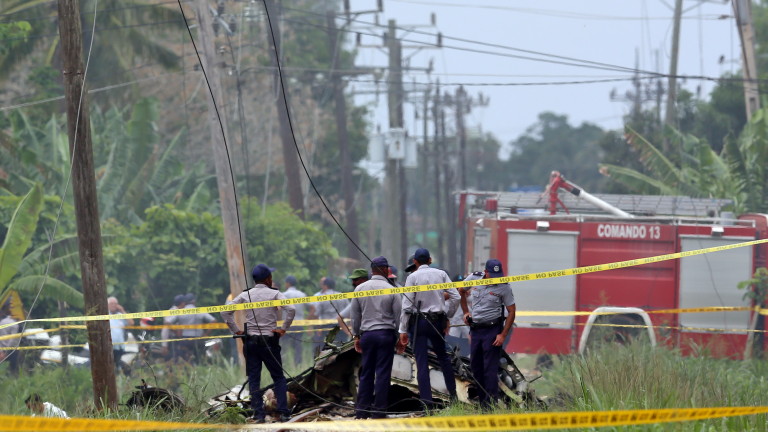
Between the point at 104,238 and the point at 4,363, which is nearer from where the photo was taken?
the point at 4,363

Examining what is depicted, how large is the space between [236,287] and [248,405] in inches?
269

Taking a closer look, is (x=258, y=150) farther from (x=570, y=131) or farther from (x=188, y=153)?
(x=570, y=131)

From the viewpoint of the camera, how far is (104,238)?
22.8m

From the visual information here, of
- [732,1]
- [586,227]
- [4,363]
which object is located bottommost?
[4,363]

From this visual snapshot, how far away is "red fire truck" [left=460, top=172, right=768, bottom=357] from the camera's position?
56.4ft

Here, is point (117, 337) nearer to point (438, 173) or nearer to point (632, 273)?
point (632, 273)

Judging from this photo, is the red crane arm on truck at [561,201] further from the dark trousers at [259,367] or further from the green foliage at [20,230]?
the dark trousers at [259,367]

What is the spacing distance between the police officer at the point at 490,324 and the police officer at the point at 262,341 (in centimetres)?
185

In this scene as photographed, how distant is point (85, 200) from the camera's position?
11781mm

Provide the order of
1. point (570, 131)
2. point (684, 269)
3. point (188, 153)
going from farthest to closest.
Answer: point (570, 131) < point (188, 153) < point (684, 269)

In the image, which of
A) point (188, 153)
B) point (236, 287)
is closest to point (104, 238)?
point (236, 287)

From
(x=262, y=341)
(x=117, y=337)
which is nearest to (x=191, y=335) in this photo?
(x=117, y=337)

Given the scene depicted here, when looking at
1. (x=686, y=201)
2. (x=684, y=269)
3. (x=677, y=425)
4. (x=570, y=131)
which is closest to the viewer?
(x=677, y=425)

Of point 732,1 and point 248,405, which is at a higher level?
point 732,1
